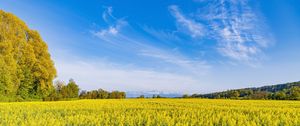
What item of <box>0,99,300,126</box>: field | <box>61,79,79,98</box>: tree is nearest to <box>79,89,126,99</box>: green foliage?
<box>61,79,79,98</box>: tree

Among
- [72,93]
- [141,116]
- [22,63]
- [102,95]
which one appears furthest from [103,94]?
[141,116]

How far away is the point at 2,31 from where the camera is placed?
1442 inches

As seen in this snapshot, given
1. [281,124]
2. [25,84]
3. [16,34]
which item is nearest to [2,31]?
[16,34]

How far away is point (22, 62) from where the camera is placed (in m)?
38.7

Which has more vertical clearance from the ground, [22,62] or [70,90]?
[22,62]

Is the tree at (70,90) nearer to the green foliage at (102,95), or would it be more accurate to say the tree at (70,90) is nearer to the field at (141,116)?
the green foliage at (102,95)

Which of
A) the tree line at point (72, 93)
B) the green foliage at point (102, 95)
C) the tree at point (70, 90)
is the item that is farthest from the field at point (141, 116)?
the green foliage at point (102, 95)

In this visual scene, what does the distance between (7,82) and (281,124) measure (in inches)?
1299

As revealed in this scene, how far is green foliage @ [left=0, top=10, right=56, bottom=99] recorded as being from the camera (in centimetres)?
3578

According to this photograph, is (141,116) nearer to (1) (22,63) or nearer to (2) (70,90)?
(1) (22,63)

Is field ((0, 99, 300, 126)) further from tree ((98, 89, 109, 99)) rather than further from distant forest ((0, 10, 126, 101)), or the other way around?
tree ((98, 89, 109, 99))

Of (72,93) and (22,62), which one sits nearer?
(22,62)

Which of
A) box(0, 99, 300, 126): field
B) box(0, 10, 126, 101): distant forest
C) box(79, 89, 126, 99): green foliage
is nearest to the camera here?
box(0, 99, 300, 126): field

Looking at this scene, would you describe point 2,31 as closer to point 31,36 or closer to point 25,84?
point 31,36
